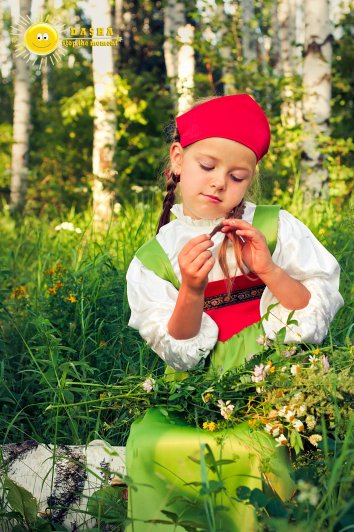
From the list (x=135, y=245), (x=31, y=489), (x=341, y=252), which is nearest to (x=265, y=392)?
(x=31, y=489)

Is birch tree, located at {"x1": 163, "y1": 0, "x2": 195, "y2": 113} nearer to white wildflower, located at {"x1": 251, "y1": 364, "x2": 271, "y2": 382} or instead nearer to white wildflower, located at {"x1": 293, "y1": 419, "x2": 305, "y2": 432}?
white wildflower, located at {"x1": 251, "y1": 364, "x2": 271, "y2": 382}

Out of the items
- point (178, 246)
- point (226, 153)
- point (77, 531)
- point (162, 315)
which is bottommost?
point (77, 531)

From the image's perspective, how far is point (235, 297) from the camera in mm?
2506

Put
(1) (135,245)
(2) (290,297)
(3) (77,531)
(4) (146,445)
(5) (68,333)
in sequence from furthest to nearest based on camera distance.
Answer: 1. (1) (135,245)
2. (5) (68,333)
3. (3) (77,531)
4. (2) (290,297)
5. (4) (146,445)

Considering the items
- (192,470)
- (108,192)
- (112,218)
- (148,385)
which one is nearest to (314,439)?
(192,470)

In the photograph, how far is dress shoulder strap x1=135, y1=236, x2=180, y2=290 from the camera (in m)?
2.49

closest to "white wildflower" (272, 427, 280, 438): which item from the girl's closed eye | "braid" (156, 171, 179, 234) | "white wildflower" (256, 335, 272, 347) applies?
"white wildflower" (256, 335, 272, 347)

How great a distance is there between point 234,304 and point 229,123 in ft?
1.85

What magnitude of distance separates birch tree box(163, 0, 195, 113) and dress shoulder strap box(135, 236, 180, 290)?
18.8 feet

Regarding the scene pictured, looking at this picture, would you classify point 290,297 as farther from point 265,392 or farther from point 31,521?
point 31,521

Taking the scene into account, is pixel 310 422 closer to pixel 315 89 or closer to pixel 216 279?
pixel 216 279

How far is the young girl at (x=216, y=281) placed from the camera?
7.16 ft

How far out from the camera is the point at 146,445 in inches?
85.8

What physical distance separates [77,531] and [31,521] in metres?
0.17
